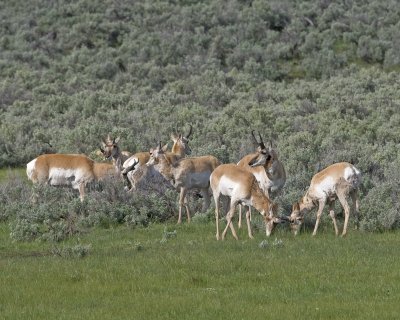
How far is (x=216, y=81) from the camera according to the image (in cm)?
3497

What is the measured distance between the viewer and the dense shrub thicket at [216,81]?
21578 mm

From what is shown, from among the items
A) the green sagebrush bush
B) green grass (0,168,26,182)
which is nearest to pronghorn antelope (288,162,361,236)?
the green sagebrush bush

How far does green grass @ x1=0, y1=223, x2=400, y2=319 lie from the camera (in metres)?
9.09

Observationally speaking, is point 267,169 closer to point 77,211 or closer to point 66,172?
point 77,211

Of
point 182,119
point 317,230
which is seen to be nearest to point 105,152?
point 317,230

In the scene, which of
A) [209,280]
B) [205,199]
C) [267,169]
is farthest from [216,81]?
[209,280]

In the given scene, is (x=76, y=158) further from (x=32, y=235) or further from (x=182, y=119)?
(x=182, y=119)

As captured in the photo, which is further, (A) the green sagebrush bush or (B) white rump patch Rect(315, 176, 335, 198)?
(A) the green sagebrush bush

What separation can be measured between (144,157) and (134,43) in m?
24.1

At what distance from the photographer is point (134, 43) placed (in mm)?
41781

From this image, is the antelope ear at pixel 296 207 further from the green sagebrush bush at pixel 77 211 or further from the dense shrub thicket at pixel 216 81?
the green sagebrush bush at pixel 77 211

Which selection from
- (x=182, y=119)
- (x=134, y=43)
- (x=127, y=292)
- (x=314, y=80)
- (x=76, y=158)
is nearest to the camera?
(x=127, y=292)

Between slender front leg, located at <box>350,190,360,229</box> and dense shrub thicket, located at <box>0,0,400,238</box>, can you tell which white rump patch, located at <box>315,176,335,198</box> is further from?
dense shrub thicket, located at <box>0,0,400,238</box>

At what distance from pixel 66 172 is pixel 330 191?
6.22m
